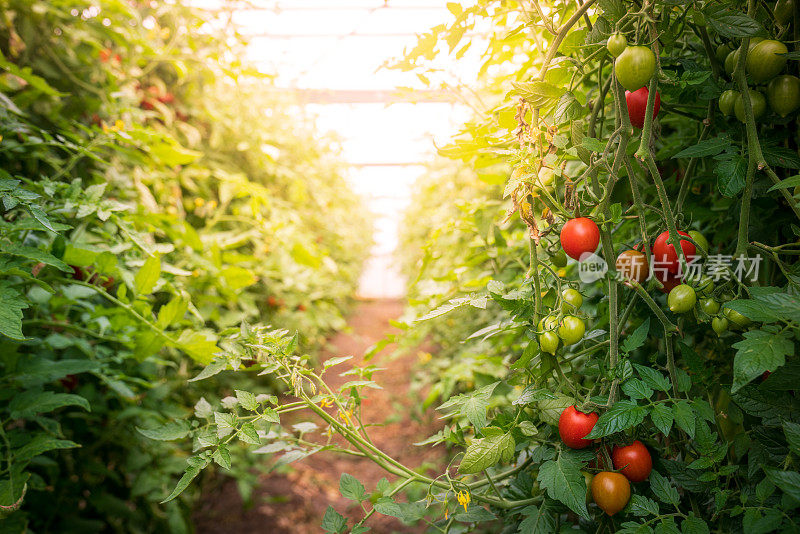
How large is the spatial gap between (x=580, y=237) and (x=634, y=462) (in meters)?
0.26

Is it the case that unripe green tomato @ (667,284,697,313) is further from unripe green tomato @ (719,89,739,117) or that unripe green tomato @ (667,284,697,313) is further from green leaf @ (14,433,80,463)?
green leaf @ (14,433,80,463)

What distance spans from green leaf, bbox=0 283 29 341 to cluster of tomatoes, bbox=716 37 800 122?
900mm

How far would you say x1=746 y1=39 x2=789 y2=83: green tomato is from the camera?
524 millimetres

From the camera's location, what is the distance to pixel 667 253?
0.56 metres

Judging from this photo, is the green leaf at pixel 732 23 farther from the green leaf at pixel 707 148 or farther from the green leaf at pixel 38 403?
the green leaf at pixel 38 403

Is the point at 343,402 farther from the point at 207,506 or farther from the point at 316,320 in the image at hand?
the point at 316,320

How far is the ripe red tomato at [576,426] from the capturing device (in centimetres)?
53

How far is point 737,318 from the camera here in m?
0.50

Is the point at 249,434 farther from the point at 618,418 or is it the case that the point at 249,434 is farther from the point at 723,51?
the point at 723,51

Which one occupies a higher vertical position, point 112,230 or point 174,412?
point 112,230

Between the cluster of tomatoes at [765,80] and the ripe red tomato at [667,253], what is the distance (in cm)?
16

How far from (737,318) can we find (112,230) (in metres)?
1.00

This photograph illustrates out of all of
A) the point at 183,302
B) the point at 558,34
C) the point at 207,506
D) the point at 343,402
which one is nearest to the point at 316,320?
the point at 207,506

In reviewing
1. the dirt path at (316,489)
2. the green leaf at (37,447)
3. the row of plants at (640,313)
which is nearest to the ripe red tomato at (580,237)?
the row of plants at (640,313)
